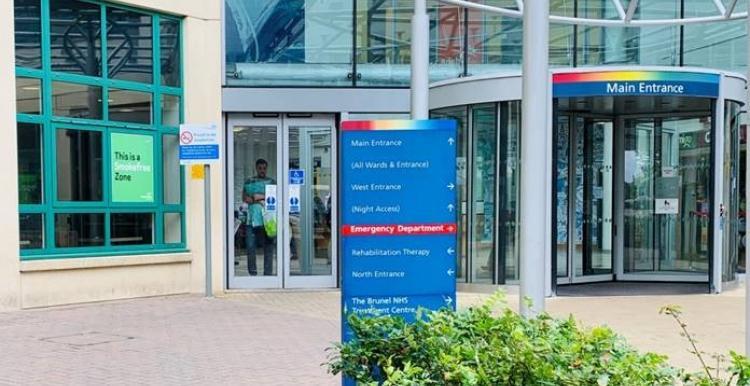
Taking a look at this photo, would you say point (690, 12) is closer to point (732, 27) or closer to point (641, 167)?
point (732, 27)

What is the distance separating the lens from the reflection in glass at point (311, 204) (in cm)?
1294

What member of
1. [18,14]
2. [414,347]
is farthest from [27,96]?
[414,347]

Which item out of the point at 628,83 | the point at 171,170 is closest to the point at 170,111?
the point at 171,170

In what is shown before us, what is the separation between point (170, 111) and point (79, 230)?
240 centimetres

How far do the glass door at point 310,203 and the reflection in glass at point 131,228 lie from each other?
214cm

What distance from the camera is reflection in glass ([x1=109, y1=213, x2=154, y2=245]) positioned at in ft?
37.8

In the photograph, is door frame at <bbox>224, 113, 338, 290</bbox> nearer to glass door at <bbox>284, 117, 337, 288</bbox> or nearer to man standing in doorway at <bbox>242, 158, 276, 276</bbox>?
A: glass door at <bbox>284, 117, 337, 288</bbox>

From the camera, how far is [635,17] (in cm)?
1521

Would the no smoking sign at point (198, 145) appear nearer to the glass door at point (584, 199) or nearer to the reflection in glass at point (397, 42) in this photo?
A: the reflection in glass at point (397, 42)

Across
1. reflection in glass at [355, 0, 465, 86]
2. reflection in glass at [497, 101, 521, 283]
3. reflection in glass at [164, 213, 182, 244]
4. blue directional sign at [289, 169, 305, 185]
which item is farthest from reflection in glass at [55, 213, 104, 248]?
reflection in glass at [497, 101, 521, 283]

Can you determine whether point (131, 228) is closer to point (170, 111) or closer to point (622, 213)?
point (170, 111)

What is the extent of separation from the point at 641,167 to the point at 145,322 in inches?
332

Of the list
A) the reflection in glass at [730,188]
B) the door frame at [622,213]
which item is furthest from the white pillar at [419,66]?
the door frame at [622,213]

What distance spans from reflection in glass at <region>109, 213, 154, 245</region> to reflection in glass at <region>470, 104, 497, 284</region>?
191 inches
